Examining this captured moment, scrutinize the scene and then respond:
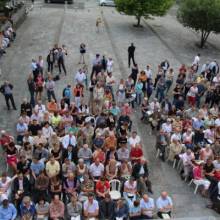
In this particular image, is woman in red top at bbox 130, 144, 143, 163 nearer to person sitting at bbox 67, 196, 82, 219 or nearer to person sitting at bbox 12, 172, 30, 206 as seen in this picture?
person sitting at bbox 67, 196, 82, 219

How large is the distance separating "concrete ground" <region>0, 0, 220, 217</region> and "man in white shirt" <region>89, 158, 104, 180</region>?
202 centimetres

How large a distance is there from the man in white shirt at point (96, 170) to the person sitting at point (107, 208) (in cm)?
126

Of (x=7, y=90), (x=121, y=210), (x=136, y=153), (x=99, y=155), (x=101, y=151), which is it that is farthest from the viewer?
(x=7, y=90)

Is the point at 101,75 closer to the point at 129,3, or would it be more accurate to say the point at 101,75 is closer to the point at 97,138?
the point at 97,138

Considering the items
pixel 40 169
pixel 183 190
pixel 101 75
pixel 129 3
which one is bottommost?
pixel 183 190

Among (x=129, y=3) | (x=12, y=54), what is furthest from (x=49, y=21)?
(x=12, y=54)

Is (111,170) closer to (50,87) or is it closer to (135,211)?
(135,211)

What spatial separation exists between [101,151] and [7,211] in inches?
148

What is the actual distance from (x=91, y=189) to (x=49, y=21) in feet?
77.5

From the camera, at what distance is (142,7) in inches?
1240

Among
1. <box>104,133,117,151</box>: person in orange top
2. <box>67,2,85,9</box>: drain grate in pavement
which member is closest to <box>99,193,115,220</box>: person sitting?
<box>104,133,117,151</box>: person in orange top

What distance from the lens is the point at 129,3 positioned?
3130 cm

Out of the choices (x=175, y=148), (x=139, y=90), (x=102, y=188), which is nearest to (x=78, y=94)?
(x=139, y=90)

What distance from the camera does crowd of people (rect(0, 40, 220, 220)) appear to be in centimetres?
1189
